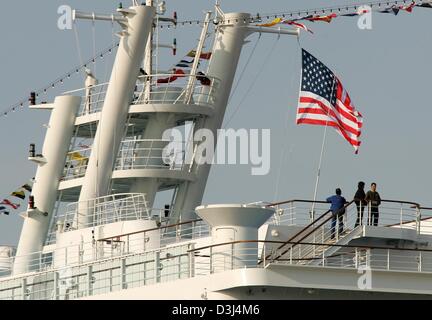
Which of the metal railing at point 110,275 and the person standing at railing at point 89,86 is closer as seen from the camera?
the metal railing at point 110,275

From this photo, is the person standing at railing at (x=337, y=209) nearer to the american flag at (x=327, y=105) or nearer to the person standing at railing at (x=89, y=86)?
the american flag at (x=327, y=105)

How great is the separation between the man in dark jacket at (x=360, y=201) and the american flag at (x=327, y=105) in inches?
133

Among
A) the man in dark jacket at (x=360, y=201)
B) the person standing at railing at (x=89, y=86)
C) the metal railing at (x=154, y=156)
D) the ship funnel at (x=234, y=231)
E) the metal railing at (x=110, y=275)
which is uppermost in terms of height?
the person standing at railing at (x=89, y=86)

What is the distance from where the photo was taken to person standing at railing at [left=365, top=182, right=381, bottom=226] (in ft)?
172

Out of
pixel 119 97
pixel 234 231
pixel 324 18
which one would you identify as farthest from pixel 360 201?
pixel 119 97

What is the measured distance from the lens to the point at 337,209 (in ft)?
173

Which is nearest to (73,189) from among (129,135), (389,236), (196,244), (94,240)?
(129,135)

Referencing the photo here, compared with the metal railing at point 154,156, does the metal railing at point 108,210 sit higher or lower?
lower

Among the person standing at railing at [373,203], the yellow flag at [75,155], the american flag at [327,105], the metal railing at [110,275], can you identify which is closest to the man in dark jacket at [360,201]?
the person standing at railing at [373,203]

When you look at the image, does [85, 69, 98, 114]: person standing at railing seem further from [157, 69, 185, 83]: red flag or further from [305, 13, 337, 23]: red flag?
[305, 13, 337, 23]: red flag

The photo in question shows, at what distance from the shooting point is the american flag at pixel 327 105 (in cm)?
5691

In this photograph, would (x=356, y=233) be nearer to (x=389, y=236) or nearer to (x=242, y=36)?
(x=389, y=236)

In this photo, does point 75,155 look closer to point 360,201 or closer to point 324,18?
point 324,18

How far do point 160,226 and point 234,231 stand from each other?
904 centimetres
